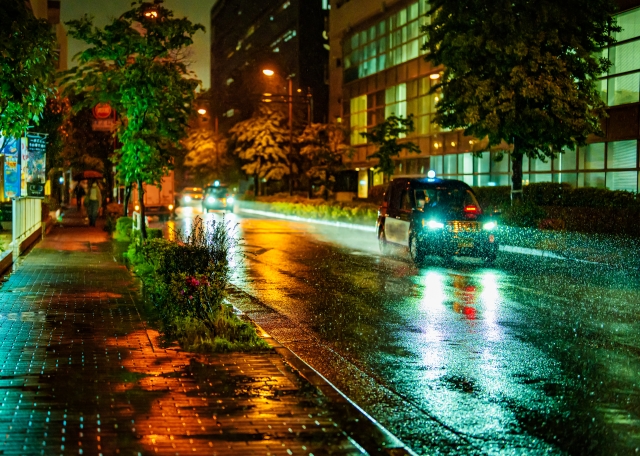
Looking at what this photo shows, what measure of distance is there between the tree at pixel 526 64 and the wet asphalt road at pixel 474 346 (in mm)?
8221

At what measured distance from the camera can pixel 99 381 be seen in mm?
7344

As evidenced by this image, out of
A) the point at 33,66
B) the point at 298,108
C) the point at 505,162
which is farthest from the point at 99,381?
the point at 298,108

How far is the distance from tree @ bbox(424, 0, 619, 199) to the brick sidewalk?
17867mm

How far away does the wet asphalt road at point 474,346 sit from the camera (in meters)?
6.46

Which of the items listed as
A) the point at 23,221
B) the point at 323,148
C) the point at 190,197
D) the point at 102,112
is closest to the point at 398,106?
the point at 323,148

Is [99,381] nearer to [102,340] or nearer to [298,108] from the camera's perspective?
[102,340]

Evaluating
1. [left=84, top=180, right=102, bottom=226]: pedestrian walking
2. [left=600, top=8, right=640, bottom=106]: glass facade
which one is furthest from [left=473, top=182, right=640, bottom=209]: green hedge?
[left=84, top=180, right=102, bottom=226]: pedestrian walking

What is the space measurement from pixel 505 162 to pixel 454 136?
5291 millimetres

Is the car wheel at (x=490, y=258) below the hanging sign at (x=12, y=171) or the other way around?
below

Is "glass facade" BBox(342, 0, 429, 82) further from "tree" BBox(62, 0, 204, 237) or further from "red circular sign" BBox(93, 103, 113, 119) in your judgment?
"tree" BBox(62, 0, 204, 237)

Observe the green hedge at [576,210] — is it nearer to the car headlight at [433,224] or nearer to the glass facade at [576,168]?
the glass facade at [576,168]

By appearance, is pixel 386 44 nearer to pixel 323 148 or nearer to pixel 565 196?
pixel 323 148

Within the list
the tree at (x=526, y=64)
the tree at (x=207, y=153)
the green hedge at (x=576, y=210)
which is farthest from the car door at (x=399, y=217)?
the tree at (x=207, y=153)

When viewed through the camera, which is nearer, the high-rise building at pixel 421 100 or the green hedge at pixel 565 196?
the green hedge at pixel 565 196
